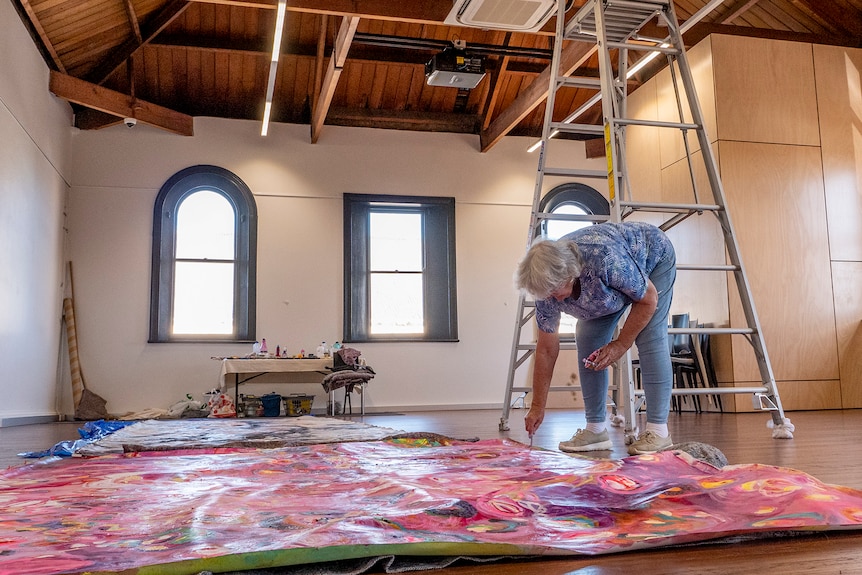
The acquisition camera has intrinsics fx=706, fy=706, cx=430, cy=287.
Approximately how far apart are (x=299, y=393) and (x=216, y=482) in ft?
20.3

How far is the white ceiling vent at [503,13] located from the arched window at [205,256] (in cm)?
408

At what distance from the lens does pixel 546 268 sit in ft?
7.48

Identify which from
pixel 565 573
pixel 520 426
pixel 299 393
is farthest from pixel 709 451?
pixel 299 393

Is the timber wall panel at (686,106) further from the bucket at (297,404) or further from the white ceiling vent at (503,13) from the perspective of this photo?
the bucket at (297,404)

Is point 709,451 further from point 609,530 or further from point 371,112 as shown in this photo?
point 371,112

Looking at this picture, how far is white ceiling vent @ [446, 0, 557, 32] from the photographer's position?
536cm

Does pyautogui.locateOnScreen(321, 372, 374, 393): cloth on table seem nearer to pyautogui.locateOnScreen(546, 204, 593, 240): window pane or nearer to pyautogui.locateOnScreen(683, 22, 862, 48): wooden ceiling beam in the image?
pyautogui.locateOnScreen(546, 204, 593, 240): window pane

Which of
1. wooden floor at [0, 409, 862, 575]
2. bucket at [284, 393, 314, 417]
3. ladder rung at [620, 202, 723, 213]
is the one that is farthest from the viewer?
bucket at [284, 393, 314, 417]

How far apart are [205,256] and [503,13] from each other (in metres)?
4.84

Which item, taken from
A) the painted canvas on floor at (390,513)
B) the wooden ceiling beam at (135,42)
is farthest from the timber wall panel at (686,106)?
the painted canvas on floor at (390,513)

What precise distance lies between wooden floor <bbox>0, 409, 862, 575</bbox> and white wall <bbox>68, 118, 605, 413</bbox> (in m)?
3.29

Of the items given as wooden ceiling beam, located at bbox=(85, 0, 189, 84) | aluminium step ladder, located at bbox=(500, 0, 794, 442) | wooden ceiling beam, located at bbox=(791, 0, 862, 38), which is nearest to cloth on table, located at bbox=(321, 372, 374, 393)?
aluminium step ladder, located at bbox=(500, 0, 794, 442)

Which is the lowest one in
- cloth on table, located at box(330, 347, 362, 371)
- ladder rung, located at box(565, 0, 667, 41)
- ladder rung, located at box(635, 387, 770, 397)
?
ladder rung, located at box(635, 387, 770, 397)

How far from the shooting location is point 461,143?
30.9ft
